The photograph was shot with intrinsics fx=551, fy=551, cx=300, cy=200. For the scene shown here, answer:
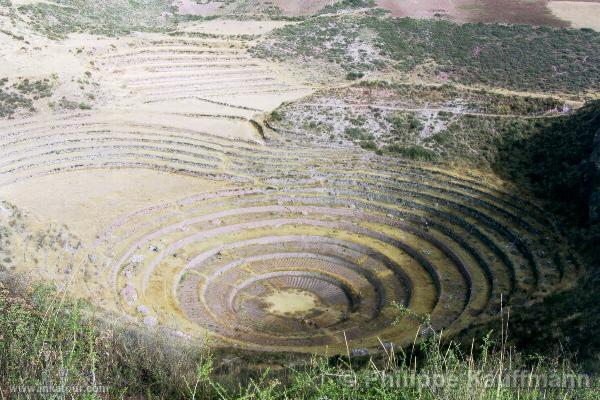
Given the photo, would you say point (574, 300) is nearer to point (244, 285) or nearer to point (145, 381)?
point (244, 285)

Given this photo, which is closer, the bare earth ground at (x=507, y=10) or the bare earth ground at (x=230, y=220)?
the bare earth ground at (x=230, y=220)

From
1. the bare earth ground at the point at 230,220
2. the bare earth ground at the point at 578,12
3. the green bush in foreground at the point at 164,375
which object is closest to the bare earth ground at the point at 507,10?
the bare earth ground at the point at 578,12

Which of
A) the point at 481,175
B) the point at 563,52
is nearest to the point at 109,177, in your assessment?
the point at 481,175

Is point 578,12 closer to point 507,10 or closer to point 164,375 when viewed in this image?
point 507,10

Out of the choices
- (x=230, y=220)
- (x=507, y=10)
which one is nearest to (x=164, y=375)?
(x=230, y=220)

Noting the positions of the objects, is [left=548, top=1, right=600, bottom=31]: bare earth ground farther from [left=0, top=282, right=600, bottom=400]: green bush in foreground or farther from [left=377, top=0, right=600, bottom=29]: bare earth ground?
[left=0, top=282, right=600, bottom=400]: green bush in foreground

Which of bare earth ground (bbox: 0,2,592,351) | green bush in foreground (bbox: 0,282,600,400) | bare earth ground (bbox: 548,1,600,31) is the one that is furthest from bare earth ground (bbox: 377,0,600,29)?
green bush in foreground (bbox: 0,282,600,400)

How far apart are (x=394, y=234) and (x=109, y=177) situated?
56.6 feet

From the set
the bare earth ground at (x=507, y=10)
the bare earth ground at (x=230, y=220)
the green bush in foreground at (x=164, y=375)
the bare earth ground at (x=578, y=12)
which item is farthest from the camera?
the bare earth ground at (x=507, y=10)

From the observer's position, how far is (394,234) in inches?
1183

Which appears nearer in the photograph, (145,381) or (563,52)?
(145,381)

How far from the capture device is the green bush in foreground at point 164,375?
29.4 ft

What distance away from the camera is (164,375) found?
37.6ft

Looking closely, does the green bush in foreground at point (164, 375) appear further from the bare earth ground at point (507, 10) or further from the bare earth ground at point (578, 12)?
the bare earth ground at point (578, 12)
